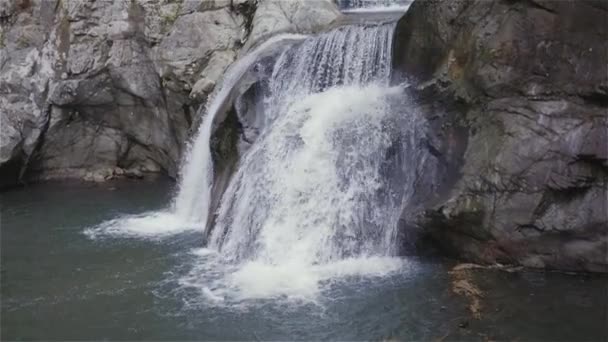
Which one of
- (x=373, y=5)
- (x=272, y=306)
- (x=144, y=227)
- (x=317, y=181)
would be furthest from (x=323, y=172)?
(x=373, y=5)

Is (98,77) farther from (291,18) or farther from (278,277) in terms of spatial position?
(278,277)

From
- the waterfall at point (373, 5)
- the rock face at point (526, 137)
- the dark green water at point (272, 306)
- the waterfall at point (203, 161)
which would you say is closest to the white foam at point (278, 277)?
the dark green water at point (272, 306)

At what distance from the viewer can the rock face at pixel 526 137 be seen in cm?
875

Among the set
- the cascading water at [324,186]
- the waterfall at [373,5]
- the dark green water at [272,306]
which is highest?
the waterfall at [373,5]

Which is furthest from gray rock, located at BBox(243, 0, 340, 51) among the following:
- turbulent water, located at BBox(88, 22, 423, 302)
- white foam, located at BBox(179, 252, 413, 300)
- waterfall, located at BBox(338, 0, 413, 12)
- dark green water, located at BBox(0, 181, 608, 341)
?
white foam, located at BBox(179, 252, 413, 300)

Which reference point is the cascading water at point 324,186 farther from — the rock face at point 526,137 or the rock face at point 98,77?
the rock face at point 98,77

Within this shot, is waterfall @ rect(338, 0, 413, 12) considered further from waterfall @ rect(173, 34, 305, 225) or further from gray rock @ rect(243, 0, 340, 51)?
Answer: waterfall @ rect(173, 34, 305, 225)

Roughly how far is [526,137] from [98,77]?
1259cm

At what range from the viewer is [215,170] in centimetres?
1250

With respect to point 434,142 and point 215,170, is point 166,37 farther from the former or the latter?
point 434,142

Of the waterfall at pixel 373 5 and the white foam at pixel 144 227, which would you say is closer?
the white foam at pixel 144 227

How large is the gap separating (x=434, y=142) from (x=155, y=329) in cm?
535

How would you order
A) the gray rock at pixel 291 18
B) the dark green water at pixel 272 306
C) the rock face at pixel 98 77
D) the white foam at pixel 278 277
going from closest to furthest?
the dark green water at pixel 272 306
the white foam at pixel 278 277
the gray rock at pixel 291 18
the rock face at pixel 98 77

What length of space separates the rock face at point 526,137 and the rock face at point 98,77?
25.7 feet
